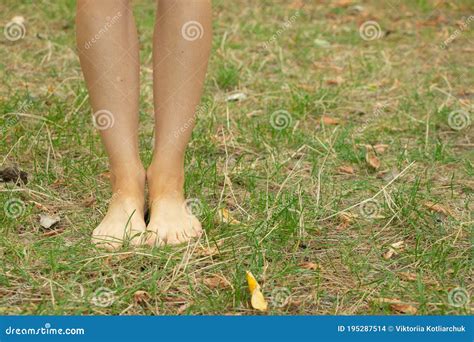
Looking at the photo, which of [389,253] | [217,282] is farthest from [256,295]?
[389,253]

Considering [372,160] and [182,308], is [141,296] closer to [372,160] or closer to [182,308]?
[182,308]

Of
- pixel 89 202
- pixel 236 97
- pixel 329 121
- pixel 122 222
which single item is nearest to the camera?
pixel 122 222

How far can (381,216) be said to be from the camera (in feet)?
7.16

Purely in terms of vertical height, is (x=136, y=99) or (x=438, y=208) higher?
(x=136, y=99)

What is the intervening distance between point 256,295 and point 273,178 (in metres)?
0.75

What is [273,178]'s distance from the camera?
2.44 meters

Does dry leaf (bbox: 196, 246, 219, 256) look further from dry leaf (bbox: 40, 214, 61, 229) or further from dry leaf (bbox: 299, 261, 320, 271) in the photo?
dry leaf (bbox: 40, 214, 61, 229)

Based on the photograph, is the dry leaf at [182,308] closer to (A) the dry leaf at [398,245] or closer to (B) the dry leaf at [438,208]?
(A) the dry leaf at [398,245]

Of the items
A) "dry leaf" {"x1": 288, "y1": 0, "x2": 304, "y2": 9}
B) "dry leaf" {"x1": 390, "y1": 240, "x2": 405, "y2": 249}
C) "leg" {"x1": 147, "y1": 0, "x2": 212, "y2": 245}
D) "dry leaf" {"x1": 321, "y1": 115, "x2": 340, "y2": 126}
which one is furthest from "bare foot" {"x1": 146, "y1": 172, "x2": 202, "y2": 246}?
"dry leaf" {"x1": 288, "y1": 0, "x2": 304, "y2": 9}

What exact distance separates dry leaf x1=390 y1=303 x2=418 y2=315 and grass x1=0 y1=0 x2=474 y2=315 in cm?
1

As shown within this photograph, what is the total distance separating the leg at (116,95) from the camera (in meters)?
1.96

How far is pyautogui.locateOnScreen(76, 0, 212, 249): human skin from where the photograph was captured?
197cm

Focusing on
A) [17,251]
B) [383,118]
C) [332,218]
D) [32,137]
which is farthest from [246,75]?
[17,251]

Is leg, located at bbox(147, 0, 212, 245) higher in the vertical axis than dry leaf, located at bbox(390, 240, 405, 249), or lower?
higher
